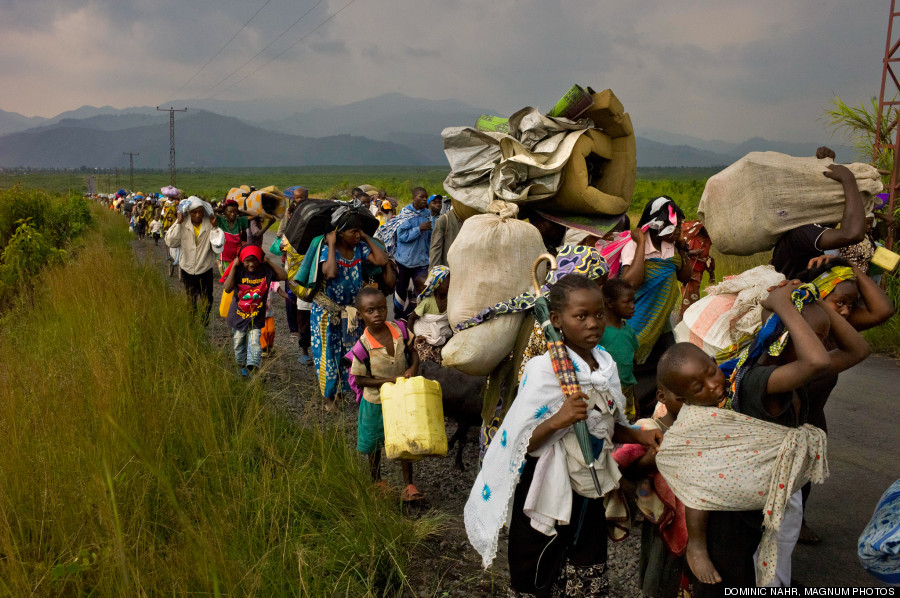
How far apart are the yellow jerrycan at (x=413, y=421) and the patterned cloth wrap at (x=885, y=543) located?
2173mm

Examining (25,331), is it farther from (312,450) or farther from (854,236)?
(854,236)

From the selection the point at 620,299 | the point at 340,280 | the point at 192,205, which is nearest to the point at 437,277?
the point at 620,299

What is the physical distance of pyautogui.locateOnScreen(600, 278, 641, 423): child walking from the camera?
385cm

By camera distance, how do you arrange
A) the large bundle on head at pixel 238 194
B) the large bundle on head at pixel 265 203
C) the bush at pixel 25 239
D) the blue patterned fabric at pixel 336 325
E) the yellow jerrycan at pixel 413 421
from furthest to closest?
the bush at pixel 25 239 < the large bundle on head at pixel 238 194 < the large bundle on head at pixel 265 203 < the blue patterned fabric at pixel 336 325 < the yellow jerrycan at pixel 413 421

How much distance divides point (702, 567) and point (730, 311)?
4.42 ft

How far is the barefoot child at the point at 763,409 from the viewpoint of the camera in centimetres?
261

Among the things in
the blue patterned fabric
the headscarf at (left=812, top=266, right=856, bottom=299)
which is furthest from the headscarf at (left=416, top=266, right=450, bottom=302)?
the blue patterned fabric

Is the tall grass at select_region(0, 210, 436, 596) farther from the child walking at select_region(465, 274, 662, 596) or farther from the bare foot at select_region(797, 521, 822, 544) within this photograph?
the bare foot at select_region(797, 521, 822, 544)

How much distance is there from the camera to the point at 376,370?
478cm

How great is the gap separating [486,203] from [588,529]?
2.15 metres

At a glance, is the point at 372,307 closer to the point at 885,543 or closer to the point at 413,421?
the point at 413,421

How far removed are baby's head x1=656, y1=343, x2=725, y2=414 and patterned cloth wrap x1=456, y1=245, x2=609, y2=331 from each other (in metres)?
0.73

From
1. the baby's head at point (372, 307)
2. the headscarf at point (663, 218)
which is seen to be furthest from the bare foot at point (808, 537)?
the baby's head at point (372, 307)

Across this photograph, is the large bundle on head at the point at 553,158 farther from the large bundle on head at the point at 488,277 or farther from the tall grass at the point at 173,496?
the tall grass at the point at 173,496
